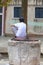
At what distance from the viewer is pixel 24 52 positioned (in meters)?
8.70

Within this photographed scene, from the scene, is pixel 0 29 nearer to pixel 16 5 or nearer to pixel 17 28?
pixel 16 5

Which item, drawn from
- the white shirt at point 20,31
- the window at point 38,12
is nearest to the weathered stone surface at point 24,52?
the white shirt at point 20,31

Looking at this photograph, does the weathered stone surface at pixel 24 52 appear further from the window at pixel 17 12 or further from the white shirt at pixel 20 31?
the window at pixel 17 12

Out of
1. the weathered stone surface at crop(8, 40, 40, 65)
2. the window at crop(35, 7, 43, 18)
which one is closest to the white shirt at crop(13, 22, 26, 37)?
the weathered stone surface at crop(8, 40, 40, 65)

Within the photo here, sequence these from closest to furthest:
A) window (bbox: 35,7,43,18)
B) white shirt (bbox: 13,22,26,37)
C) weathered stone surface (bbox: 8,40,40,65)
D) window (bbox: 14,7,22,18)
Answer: weathered stone surface (bbox: 8,40,40,65)
white shirt (bbox: 13,22,26,37)
window (bbox: 35,7,43,18)
window (bbox: 14,7,22,18)

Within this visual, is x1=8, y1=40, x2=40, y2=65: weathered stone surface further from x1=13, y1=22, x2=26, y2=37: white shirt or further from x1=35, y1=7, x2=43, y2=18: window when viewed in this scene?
x1=35, y1=7, x2=43, y2=18: window

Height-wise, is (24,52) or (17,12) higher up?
(17,12)

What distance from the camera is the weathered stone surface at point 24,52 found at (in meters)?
8.68

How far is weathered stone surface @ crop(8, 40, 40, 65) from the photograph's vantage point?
28.5 ft

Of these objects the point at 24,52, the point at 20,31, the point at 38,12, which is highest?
the point at 38,12

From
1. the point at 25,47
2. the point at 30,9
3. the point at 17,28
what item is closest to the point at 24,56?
the point at 25,47

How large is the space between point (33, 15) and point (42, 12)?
828 mm

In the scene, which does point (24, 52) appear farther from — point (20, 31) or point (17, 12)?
point (17, 12)

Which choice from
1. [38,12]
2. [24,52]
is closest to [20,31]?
[24,52]
